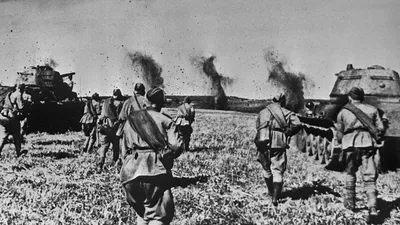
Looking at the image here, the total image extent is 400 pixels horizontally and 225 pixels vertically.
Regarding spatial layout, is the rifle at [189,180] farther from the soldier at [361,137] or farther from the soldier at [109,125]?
the soldier at [361,137]

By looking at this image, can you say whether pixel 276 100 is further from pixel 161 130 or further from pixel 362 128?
pixel 161 130

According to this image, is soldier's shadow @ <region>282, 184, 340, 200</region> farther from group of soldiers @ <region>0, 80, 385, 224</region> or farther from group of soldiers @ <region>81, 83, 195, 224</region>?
group of soldiers @ <region>81, 83, 195, 224</region>

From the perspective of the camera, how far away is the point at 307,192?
8.03 metres

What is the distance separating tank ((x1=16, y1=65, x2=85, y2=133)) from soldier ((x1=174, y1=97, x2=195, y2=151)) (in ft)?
21.8

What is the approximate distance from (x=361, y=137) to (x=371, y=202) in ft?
2.78

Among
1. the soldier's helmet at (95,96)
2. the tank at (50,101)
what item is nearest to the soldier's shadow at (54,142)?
the tank at (50,101)

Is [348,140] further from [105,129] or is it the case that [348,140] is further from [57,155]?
[57,155]

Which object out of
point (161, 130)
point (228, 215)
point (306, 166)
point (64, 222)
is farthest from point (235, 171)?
point (161, 130)

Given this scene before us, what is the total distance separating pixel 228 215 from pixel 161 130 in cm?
237

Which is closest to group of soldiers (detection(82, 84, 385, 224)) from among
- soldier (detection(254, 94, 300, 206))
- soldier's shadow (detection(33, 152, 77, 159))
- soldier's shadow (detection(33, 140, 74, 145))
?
soldier (detection(254, 94, 300, 206))

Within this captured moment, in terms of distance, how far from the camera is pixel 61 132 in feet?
61.6

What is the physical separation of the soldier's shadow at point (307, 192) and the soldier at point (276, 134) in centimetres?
70

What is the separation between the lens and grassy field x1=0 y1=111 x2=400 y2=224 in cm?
605

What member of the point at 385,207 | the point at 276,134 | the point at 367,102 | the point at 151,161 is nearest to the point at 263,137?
the point at 276,134
